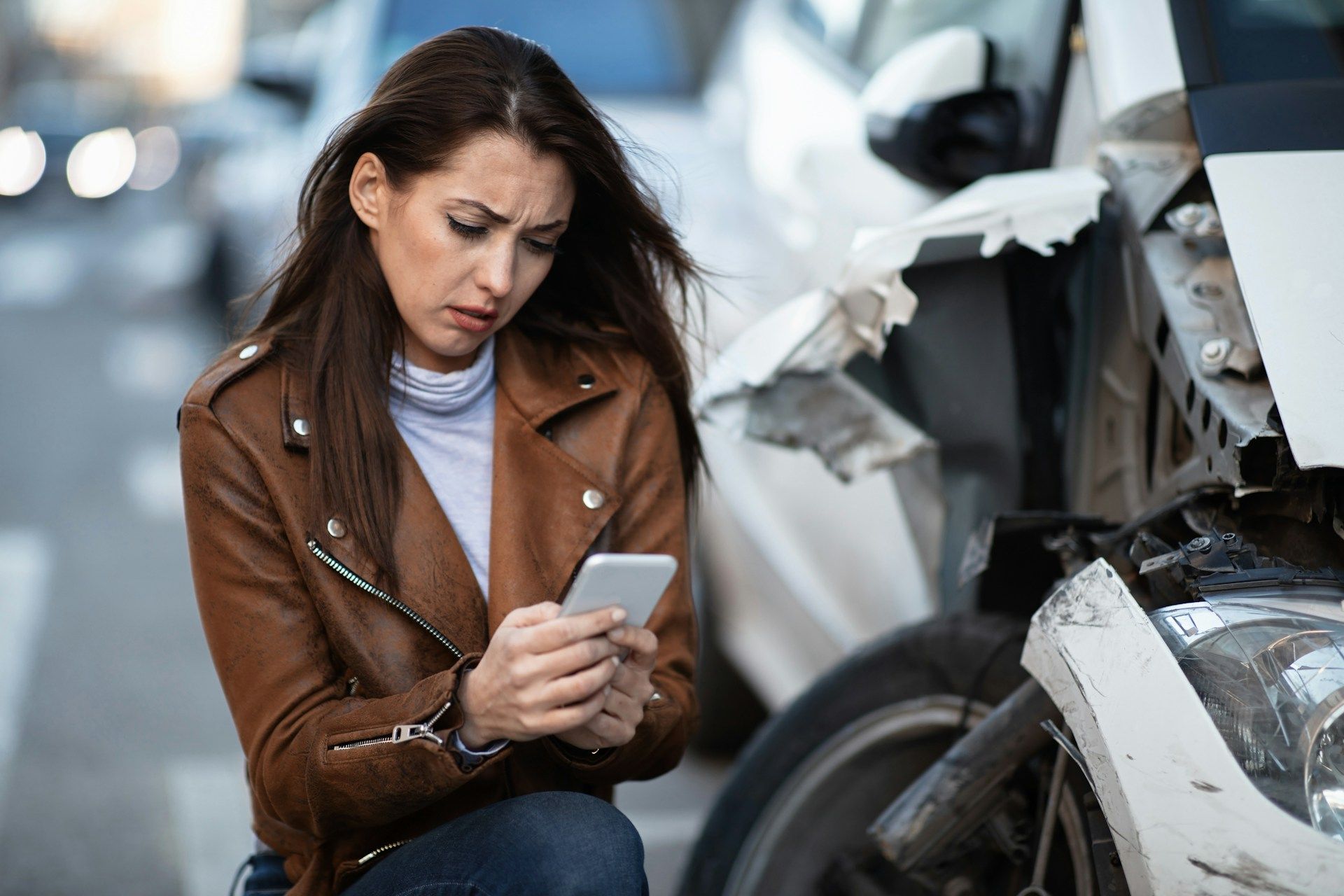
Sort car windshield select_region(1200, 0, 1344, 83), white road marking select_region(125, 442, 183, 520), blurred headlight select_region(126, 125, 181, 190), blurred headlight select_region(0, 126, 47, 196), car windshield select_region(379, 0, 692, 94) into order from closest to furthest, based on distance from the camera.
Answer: car windshield select_region(1200, 0, 1344, 83) < car windshield select_region(379, 0, 692, 94) < white road marking select_region(125, 442, 183, 520) < blurred headlight select_region(126, 125, 181, 190) < blurred headlight select_region(0, 126, 47, 196)

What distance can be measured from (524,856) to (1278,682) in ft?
2.79

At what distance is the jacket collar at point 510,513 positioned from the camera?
5.90ft

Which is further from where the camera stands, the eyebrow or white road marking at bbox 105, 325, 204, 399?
white road marking at bbox 105, 325, 204, 399

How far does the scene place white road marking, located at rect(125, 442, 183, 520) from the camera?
17.0 feet

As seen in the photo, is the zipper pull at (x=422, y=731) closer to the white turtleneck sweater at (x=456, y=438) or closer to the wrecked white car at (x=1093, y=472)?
the white turtleneck sweater at (x=456, y=438)

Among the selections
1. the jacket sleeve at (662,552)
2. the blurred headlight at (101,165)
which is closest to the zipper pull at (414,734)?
the jacket sleeve at (662,552)

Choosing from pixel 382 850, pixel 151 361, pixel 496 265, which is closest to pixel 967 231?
pixel 496 265

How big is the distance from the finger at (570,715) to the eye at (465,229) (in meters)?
0.61

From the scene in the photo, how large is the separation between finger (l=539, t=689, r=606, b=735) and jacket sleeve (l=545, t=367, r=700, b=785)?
271 millimetres

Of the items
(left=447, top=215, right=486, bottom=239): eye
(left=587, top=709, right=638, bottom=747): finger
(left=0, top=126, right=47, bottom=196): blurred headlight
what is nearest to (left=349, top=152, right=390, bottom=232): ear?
(left=447, top=215, right=486, bottom=239): eye

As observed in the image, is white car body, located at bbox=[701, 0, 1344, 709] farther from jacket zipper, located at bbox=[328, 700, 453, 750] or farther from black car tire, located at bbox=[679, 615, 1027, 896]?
jacket zipper, located at bbox=[328, 700, 453, 750]

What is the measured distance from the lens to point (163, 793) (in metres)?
3.38

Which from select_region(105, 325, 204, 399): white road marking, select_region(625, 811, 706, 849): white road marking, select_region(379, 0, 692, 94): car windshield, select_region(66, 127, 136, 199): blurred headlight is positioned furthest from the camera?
select_region(66, 127, 136, 199): blurred headlight

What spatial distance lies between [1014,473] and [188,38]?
30.2 metres
